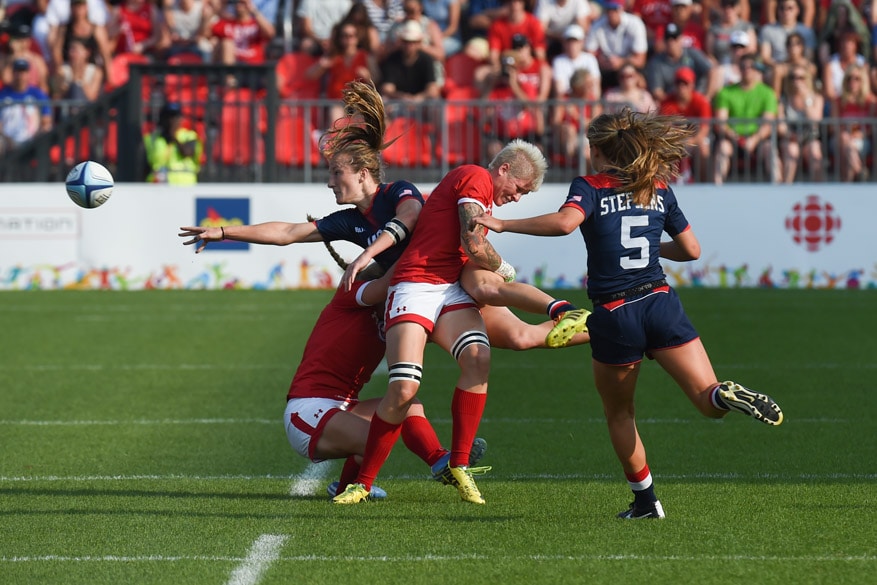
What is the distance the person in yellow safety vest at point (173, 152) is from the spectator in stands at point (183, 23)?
2.98 m

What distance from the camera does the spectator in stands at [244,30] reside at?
20422 mm

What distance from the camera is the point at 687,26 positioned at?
2030cm

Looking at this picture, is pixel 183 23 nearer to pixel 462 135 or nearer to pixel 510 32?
pixel 510 32

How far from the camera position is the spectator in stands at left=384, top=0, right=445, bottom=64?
62.4 ft

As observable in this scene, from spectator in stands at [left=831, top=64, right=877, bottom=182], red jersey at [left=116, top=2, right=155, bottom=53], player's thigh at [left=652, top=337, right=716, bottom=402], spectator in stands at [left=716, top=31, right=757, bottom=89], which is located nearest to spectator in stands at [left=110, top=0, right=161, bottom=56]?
red jersey at [left=116, top=2, right=155, bottom=53]

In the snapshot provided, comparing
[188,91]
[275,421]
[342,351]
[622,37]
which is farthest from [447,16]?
[342,351]

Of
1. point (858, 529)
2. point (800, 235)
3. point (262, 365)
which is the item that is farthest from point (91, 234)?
point (858, 529)

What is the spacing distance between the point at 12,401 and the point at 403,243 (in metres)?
4.23

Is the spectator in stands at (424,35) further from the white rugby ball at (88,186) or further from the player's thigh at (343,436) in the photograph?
the player's thigh at (343,436)

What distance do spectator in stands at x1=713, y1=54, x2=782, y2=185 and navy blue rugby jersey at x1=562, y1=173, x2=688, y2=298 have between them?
1182 cm

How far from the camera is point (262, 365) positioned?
1147cm

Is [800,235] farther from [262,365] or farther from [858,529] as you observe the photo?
[858,529]

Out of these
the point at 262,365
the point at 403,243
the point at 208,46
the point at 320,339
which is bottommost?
the point at 262,365

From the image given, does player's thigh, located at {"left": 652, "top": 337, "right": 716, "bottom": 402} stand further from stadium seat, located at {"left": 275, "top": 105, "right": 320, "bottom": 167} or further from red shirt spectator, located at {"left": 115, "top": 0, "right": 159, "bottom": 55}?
red shirt spectator, located at {"left": 115, "top": 0, "right": 159, "bottom": 55}
